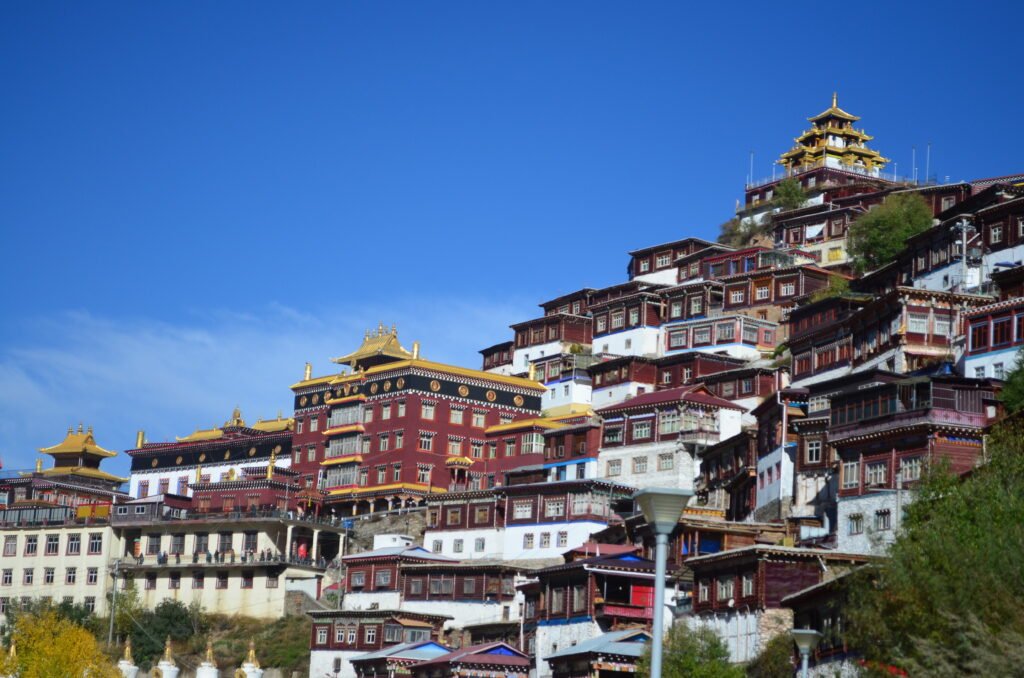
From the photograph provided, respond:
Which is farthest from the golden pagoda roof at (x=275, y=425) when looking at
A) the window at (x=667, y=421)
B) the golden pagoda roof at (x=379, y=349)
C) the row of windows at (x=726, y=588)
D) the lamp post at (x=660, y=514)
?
the lamp post at (x=660, y=514)

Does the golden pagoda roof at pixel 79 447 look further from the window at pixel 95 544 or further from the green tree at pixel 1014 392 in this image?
the green tree at pixel 1014 392

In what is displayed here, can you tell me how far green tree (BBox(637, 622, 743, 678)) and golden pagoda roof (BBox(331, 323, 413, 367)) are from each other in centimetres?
Answer: 7551

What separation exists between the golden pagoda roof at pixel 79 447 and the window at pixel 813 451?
4150 inches

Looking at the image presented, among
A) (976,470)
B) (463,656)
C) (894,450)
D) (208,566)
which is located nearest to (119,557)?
(208,566)

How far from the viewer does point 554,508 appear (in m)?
104

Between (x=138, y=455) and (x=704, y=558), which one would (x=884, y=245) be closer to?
(x=704, y=558)

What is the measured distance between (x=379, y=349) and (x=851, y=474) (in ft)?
234

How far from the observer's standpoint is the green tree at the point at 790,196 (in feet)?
513

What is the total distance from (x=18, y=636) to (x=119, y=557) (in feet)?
83.8

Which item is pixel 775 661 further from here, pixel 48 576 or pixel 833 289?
pixel 48 576

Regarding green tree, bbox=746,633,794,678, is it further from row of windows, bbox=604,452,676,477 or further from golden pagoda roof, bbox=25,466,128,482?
golden pagoda roof, bbox=25,466,128,482

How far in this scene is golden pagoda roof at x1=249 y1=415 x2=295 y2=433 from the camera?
151 meters

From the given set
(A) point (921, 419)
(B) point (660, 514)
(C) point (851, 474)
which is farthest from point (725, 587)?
(B) point (660, 514)

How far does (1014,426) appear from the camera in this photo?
6338cm
